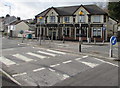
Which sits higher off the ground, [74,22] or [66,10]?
[66,10]

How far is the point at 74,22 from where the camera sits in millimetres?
36719

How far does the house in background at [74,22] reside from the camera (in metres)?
34.4

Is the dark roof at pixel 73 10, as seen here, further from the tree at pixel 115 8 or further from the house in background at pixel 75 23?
the tree at pixel 115 8

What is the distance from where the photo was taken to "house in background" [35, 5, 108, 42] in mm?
34394

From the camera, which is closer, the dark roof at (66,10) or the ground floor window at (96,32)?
the ground floor window at (96,32)

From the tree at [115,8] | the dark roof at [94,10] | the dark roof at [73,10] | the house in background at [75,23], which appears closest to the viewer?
the tree at [115,8]

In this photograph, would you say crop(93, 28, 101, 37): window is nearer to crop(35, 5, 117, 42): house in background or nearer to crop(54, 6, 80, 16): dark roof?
crop(35, 5, 117, 42): house in background

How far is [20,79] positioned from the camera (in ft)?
24.0

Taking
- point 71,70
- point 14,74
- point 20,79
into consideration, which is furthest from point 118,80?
point 14,74

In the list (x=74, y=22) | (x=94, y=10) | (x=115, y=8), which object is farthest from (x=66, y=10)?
(x=115, y=8)

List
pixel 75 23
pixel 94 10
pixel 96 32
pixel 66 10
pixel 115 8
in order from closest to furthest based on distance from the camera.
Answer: pixel 115 8 < pixel 96 32 < pixel 94 10 < pixel 75 23 < pixel 66 10

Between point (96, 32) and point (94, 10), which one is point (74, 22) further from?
point (96, 32)

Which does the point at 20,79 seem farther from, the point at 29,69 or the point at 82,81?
the point at 82,81

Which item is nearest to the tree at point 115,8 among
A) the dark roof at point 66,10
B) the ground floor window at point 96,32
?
the ground floor window at point 96,32
